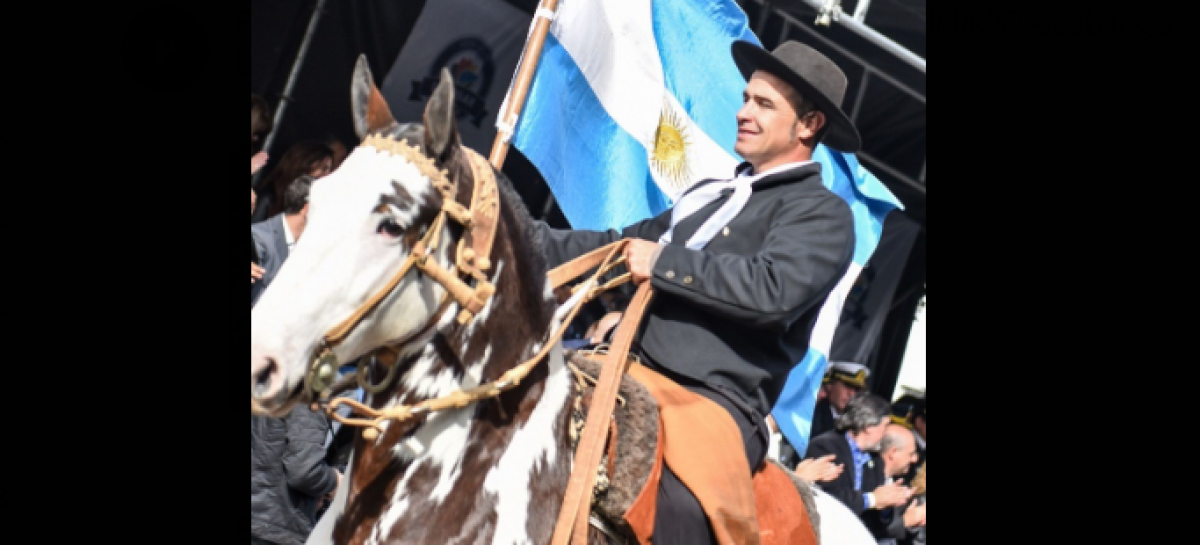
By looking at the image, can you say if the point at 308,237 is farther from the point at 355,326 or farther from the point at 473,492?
the point at 473,492

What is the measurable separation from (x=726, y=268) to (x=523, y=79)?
2.23 metres

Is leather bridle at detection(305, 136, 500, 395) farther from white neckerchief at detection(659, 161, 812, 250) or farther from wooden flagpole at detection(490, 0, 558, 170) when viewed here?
wooden flagpole at detection(490, 0, 558, 170)

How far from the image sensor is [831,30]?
33.3 feet

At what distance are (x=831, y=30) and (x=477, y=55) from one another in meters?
3.49

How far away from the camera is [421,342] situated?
9.54 ft

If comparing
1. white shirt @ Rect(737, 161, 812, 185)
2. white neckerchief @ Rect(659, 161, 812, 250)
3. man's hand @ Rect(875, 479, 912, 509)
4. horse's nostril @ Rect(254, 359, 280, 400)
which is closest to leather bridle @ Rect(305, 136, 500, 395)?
horse's nostril @ Rect(254, 359, 280, 400)

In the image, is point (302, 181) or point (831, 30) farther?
point (831, 30)

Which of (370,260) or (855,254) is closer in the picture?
A: (370,260)

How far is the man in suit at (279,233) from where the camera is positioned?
16.5ft

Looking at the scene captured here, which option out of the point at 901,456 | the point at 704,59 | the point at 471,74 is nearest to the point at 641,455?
the point at 704,59

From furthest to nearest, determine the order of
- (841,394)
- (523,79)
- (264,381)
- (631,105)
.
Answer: (841,394) < (631,105) < (523,79) < (264,381)

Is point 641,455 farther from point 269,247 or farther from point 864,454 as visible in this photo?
point 864,454

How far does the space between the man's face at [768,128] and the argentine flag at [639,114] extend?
5.75 feet
